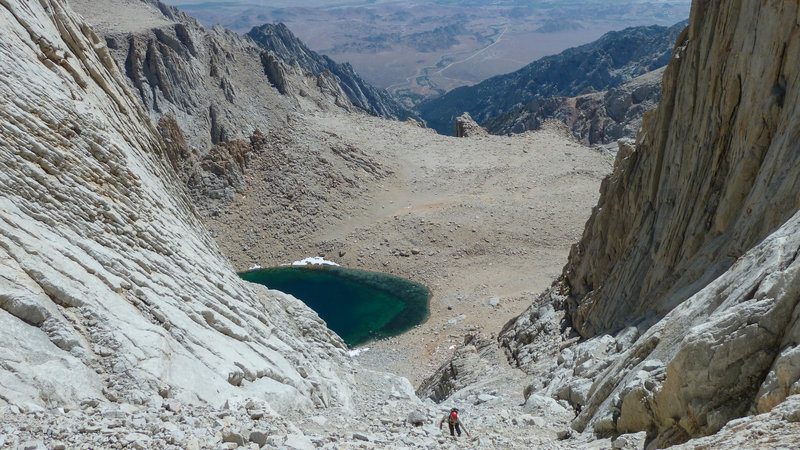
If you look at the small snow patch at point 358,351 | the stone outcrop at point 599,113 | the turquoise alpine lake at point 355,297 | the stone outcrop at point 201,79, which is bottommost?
the turquoise alpine lake at point 355,297

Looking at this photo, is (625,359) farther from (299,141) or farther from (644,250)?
(299,141)

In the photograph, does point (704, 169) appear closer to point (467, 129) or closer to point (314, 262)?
point (314, 262)

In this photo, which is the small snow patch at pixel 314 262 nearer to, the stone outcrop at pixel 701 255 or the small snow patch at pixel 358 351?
the small snow patch at pixel 358 351

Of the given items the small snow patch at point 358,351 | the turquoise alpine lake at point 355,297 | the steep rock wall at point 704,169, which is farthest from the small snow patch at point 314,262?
the steep rock wall at point 704,169

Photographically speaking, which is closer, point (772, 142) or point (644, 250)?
point (772, 142)

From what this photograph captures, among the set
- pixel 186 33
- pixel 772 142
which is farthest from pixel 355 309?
pixel 186 33

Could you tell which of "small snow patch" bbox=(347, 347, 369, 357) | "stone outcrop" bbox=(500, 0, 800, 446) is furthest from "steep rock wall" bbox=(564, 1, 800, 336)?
"small snow patch" bbox=(347, 347, 369, 357)

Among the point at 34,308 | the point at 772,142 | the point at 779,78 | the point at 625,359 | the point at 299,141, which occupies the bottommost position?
the point at 299,141

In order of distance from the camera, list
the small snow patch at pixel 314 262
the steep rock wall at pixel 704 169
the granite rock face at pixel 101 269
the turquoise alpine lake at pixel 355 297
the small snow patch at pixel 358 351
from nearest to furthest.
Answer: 1. the granite rock face at pixel 101 269
2. the steep rock wall at pixel 704 169
3. the small snow patch at pixel 358 351
4. the turquoise alpine lake at pixel 355 297
5. the small snow patch at pixel 314 262
